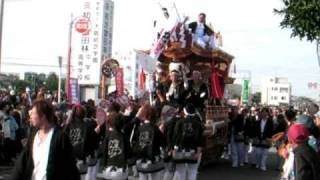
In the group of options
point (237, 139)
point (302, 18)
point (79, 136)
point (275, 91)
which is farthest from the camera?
point (275, 91)

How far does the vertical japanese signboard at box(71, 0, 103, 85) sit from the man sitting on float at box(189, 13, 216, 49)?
23.9m

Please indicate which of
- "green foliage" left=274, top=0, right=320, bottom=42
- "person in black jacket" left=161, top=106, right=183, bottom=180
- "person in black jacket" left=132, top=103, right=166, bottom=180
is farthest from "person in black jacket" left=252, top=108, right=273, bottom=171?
"person in black jacket" left=132, top=103, right=166, bottom=180

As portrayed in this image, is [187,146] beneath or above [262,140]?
above

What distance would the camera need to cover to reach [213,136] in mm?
17078

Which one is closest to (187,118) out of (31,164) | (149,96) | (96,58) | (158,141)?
(158,141)

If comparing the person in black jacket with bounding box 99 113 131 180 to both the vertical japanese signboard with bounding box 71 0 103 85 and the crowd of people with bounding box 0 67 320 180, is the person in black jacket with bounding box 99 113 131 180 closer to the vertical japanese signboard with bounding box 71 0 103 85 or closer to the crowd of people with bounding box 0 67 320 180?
the crowd of people with bounding box 0 67 320 180

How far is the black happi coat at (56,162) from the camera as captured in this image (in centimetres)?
595

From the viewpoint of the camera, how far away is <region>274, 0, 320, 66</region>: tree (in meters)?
13.2

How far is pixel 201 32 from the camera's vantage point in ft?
58.0

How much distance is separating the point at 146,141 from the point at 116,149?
0.88m

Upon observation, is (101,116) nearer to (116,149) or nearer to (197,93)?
(116,149)

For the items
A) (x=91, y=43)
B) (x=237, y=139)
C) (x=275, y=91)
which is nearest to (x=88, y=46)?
(x=91, y=43)

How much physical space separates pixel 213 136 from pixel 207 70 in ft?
7.19

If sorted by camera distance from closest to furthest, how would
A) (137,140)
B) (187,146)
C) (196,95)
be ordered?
(137,140), (187,146), (196,95)
